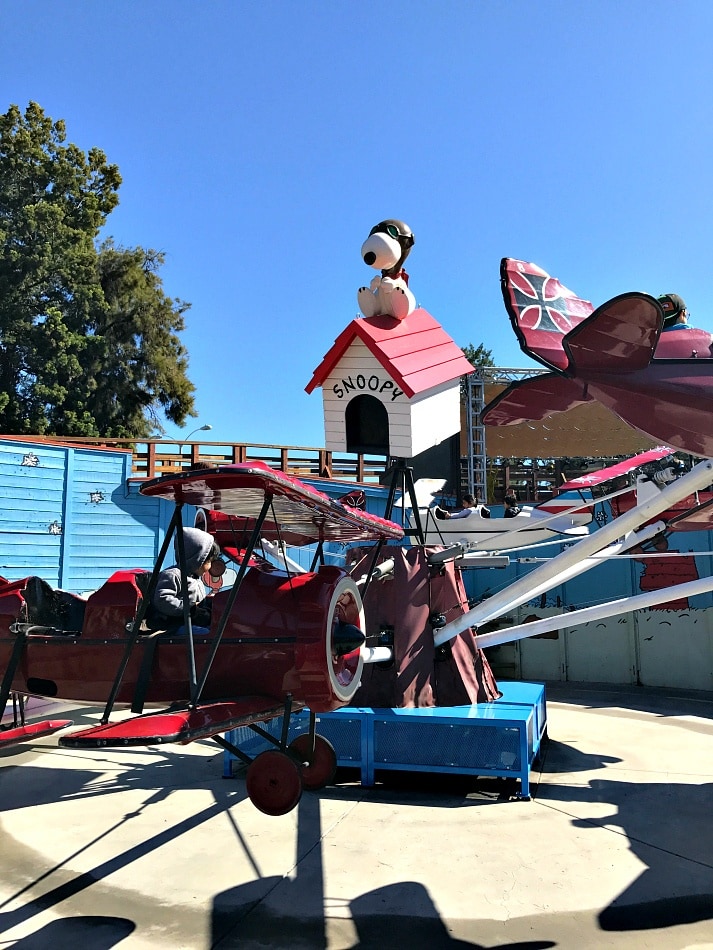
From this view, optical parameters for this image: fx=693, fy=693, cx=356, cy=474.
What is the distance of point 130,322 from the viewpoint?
2677 cm

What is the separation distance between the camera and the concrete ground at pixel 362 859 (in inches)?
188

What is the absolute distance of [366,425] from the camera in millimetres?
8891

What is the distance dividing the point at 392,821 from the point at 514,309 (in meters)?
5.07

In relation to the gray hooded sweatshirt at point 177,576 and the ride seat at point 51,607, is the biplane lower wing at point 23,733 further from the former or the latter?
the gray hooded sweatshirt at point 177,576

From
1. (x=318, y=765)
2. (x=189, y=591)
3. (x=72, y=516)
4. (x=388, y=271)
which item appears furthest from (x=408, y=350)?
(x=72, y=516)

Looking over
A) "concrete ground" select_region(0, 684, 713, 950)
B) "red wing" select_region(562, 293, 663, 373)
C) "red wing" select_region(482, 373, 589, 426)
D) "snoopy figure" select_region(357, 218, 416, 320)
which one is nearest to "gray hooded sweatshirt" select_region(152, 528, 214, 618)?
"concrete ground" select_region(0, 684, 713, 950)

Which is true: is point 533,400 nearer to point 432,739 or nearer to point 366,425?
point 366,425

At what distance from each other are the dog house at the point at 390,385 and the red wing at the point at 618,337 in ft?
12.9

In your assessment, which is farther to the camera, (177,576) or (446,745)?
(446,745)

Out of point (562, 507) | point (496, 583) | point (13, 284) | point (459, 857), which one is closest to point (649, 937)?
point (459, 857)

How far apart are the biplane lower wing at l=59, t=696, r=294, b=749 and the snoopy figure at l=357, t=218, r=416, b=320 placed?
5.48 meters

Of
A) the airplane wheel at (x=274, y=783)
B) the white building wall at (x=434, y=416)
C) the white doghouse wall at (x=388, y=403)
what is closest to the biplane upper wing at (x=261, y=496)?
the airplane wheel at (x=274, y=783)

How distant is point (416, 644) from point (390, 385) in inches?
126

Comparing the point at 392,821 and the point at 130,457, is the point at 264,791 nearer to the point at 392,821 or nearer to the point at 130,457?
the point at 392,821
